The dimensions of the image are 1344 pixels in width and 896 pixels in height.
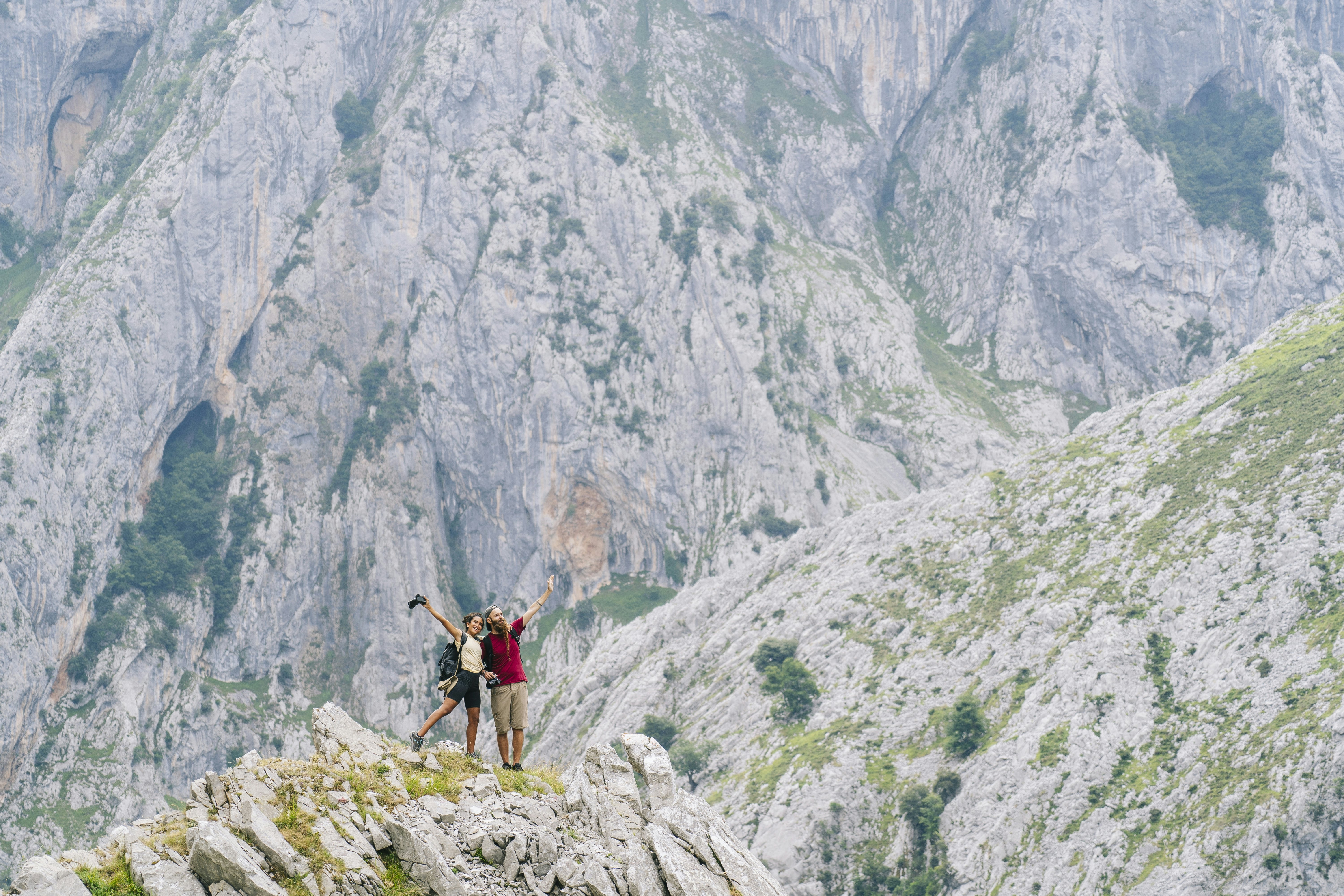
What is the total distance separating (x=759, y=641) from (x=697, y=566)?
1486 inches

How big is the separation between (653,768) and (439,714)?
Answer: 5242mm

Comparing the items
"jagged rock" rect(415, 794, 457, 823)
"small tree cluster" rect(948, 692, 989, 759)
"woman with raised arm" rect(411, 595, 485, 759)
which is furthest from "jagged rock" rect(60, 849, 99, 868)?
"small tree cluster" rect(948, 692, 989, 759)

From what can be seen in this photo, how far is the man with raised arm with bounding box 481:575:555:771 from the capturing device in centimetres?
2398

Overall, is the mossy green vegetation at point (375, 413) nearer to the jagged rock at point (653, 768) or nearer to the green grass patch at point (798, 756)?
the green grass patch at point (798, 756)

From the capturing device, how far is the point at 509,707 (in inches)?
963

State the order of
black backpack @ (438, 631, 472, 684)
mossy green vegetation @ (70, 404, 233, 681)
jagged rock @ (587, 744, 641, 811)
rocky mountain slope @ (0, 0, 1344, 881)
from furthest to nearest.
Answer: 1. rocky mountain slope @ (0, 0, 1344, 881)
2. mossy green vegetation @ (70, 404, 233, 681)
3. black backpack @ (438, 631, 472, 684)
4. jagged rock @ (587, 744, 641, 811)

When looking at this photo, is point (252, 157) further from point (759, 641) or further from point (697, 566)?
point (759, 641)

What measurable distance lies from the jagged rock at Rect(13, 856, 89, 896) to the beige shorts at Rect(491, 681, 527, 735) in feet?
30.1

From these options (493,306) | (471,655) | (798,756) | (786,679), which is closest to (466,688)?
(471,655)

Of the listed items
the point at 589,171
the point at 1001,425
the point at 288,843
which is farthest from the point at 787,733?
the point at 589,171

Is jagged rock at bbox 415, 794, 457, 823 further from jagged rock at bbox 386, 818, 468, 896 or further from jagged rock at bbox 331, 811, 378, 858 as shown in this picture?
jagged rock at bbox 331, 811, 378, 858

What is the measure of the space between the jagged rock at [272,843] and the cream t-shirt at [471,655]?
5.49 metres

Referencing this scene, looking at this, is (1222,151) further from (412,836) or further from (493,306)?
(412,836)

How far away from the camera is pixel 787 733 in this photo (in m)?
81.2
